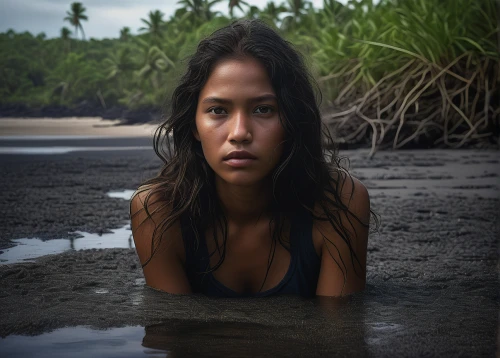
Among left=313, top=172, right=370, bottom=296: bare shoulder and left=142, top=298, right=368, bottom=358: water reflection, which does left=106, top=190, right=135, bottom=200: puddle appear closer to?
left=313, top=172, right=370, bottom=296: bare shoulder

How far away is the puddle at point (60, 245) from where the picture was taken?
320 centimetres

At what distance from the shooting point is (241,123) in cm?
207

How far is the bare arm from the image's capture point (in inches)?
Answer: 90.4

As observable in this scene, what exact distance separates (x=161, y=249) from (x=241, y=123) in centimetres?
48

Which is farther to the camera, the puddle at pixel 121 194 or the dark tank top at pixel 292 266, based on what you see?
the puddle at pixel 121 194

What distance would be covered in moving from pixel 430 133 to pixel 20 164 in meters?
4.68

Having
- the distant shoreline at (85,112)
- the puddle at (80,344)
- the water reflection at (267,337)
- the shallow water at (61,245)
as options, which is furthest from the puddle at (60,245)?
the distant shoreline at (85,112)

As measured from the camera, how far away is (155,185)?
2410 millimetres

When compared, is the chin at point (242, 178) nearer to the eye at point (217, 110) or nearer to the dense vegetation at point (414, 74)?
the eye at point (217, 110)

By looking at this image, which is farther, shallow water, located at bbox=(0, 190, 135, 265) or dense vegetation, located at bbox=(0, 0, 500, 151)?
dense vegetation, located at bbox=(0, 0, 500, 151)

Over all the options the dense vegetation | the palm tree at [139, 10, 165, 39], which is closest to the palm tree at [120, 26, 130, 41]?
the palm tree at [139, 10, 165, 39]

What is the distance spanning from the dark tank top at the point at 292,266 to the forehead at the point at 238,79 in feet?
1.38

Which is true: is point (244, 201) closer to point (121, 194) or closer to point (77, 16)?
point (121, 194)

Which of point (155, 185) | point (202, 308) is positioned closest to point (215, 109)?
point (155, 185)
